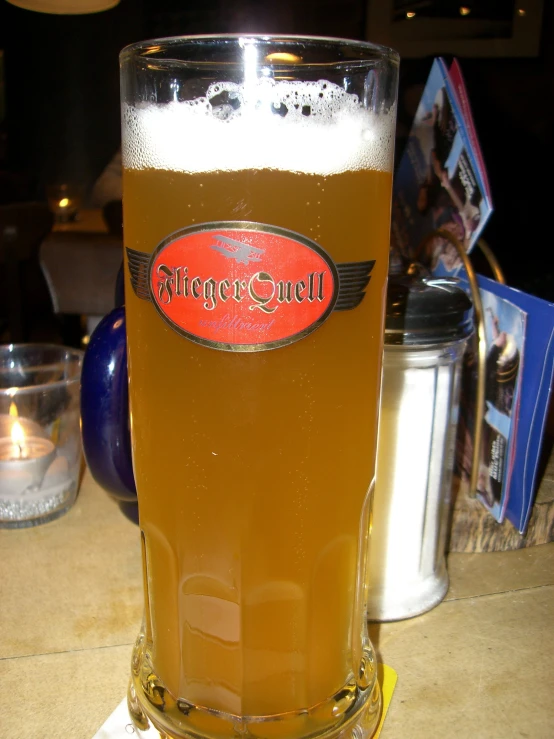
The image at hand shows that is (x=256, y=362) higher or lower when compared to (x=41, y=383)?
higher

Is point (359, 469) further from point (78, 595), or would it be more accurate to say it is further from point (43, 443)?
point (43, 443)

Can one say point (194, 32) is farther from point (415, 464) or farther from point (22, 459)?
point (415, 464)

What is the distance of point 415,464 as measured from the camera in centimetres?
70

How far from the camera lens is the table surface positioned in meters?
0.56

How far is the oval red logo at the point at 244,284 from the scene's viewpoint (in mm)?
431

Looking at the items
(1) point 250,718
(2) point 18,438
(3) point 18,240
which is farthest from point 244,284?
(3) point 18,240

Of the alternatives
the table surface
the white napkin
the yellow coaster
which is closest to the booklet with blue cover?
the table surface

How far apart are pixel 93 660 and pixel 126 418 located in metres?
0.24

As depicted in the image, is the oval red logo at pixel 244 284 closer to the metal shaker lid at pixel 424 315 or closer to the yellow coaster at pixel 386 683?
the metal shaker lid at pixel 424 315

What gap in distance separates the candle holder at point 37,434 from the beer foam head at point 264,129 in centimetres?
52

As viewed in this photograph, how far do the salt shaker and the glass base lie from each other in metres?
0.14

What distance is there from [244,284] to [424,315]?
250mm

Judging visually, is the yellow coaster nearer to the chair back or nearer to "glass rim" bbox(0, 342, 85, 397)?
"glass rim" bbox(0, 342, 85, 397)

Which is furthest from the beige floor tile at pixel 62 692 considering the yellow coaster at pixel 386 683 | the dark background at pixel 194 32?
the dark background at pixel 194 32
